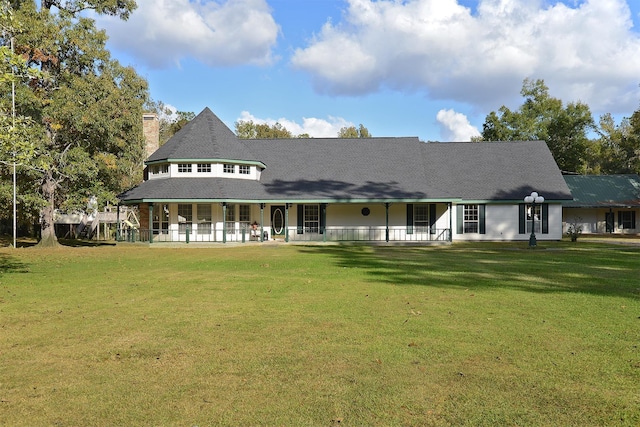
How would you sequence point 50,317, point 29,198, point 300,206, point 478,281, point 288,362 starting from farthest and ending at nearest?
point 300,206, point 29,198, point 478,281, point 50,317, point 288,362

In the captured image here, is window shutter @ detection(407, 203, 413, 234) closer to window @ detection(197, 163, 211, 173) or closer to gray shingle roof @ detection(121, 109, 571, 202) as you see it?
gray shingle roof @ detection(121, 109, 571, 202)

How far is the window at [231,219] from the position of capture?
1176 inches

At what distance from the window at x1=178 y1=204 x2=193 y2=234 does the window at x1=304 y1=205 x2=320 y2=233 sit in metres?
6.89

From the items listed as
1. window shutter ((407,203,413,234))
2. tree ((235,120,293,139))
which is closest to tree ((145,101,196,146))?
tree ((235,120,293,139))

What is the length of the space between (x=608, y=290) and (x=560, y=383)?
7.21 m

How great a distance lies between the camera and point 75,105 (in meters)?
27.0

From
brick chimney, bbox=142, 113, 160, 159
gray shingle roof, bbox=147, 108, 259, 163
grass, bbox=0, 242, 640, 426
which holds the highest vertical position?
brick chimney, bbox=142, 113, 160, 159

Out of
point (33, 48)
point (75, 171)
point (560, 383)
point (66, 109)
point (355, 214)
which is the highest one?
point (33, 48)

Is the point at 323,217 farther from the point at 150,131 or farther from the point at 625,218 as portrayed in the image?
the point at 625,218

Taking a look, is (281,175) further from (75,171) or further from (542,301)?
(542,301)

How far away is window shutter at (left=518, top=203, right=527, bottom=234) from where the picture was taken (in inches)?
1251

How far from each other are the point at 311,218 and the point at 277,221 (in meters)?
2.16

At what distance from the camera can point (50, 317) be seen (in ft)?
28.5

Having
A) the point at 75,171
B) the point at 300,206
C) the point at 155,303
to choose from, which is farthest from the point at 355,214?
the point at 155,303
